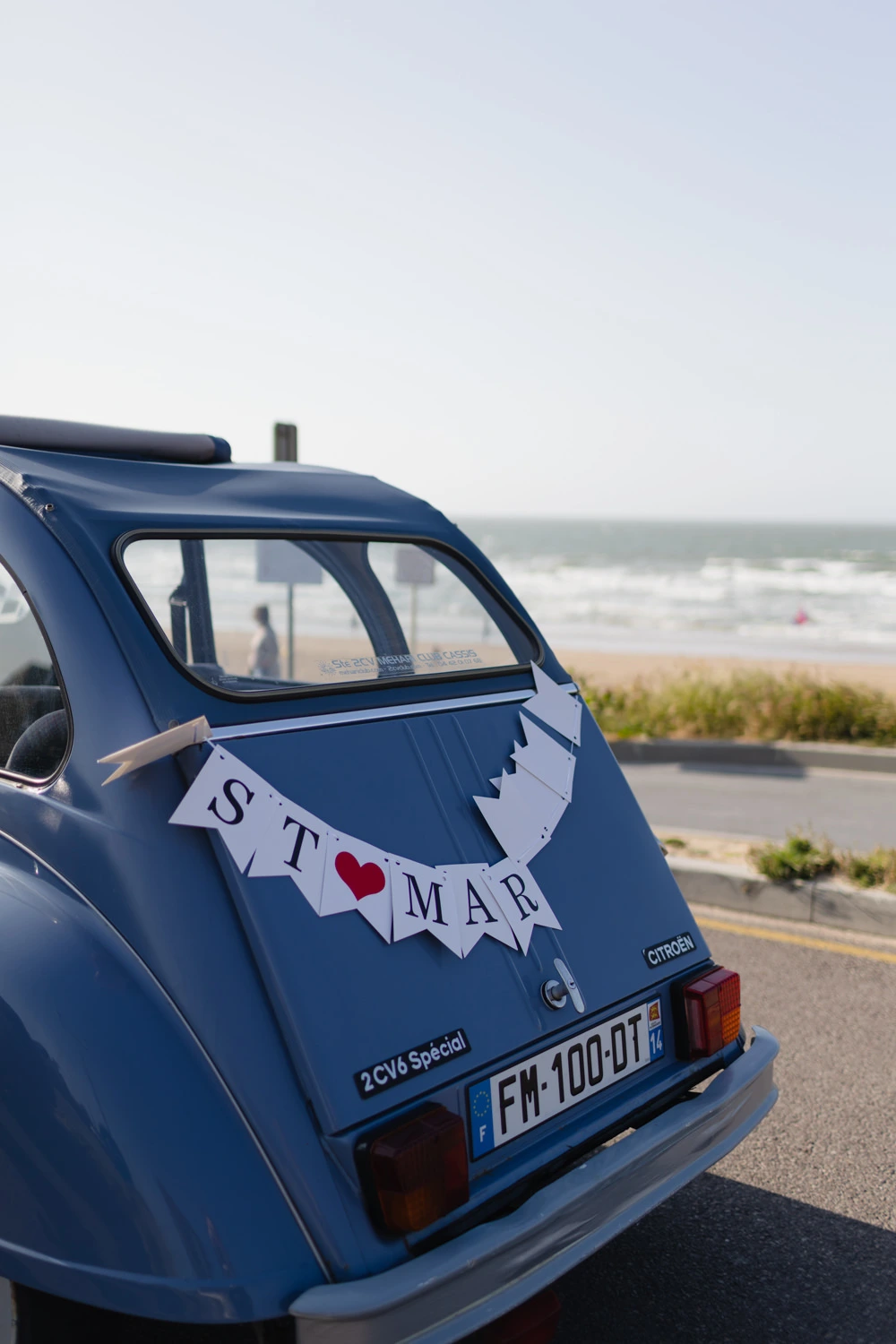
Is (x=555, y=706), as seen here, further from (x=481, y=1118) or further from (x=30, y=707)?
(x=30, y=707)

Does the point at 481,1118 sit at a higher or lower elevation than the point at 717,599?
higher

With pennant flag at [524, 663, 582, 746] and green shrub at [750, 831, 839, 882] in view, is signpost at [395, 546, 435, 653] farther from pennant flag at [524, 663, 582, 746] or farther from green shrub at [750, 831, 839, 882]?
green shrub at [750, 831, 839, 882]

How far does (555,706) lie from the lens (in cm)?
320

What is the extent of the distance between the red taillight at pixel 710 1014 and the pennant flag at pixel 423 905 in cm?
74

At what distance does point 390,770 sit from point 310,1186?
3.10 feet

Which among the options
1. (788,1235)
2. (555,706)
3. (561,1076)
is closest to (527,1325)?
(561,1076)

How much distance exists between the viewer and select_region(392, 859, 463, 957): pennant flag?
2.37 metres

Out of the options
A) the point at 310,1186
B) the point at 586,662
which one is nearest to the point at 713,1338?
the point at 310,1186

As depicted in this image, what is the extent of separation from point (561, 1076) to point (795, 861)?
363 centimetres

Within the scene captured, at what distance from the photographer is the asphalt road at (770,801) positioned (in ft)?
24.8

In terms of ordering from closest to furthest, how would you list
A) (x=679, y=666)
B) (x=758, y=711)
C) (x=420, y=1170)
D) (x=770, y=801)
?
(x=420, y=1170) < (x=770, y=801) < (x=758, y=711) < (x=679, y=666)

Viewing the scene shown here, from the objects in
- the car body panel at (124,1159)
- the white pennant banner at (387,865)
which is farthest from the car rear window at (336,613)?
the car body panel at (124,1159)

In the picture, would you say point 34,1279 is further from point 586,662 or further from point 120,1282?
point 586,662

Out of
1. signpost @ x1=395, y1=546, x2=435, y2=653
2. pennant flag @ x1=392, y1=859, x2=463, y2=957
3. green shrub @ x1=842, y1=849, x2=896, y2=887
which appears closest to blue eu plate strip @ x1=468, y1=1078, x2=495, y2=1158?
pennant flag @ x1=392, y1=859, x2=463, y2=957
